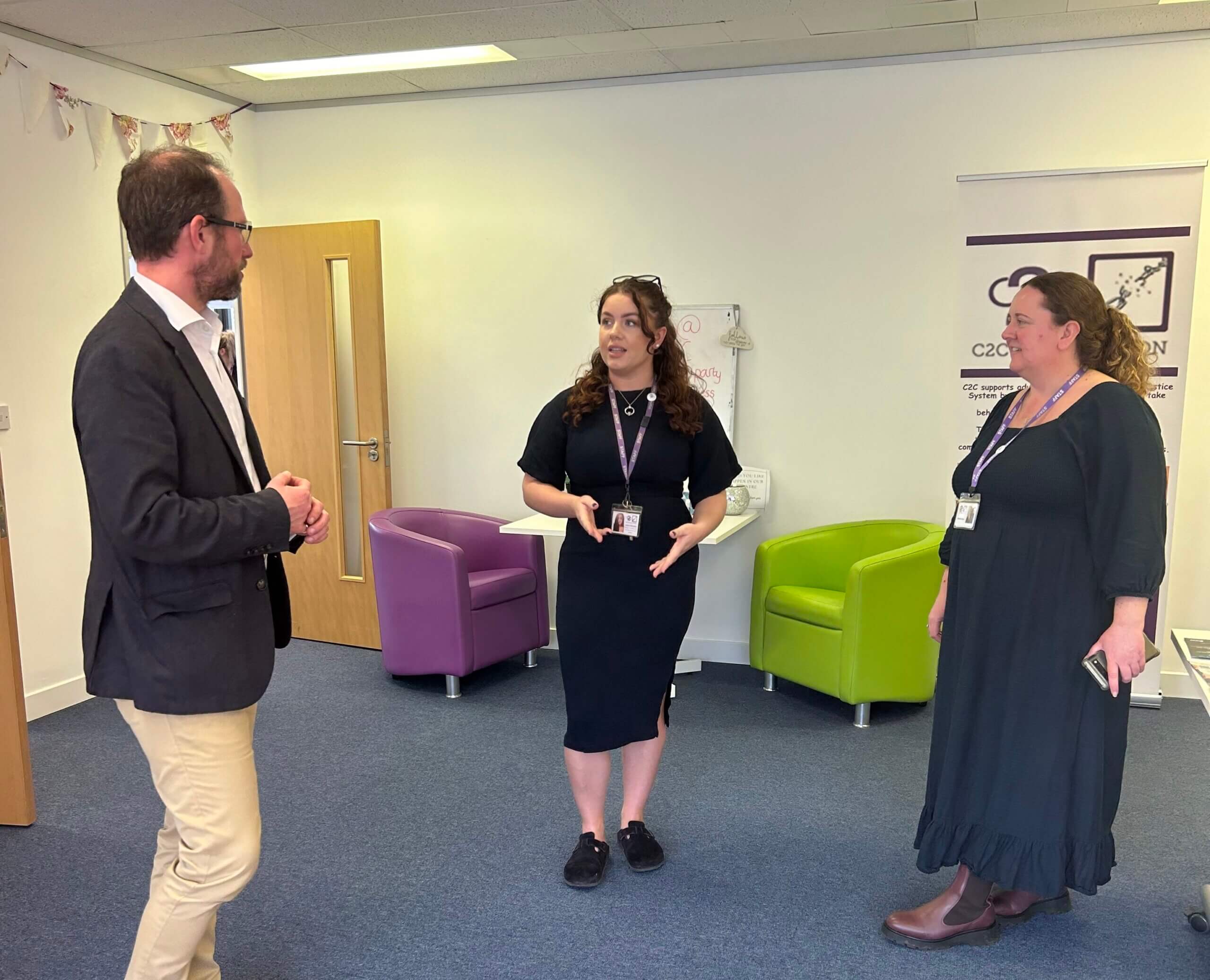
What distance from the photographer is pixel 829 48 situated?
13.2ft

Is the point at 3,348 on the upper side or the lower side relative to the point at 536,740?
upper

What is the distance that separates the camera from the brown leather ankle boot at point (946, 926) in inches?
90.3

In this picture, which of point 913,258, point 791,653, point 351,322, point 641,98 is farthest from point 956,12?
point 351,322

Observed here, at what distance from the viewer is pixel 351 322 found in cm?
467

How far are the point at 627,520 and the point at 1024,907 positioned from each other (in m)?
1.40

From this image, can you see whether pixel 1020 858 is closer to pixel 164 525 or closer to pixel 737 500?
pixel 164 525

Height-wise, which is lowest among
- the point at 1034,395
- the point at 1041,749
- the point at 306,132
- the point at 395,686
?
the point at 395,686

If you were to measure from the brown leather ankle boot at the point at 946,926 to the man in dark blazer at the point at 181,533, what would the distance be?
154 cm

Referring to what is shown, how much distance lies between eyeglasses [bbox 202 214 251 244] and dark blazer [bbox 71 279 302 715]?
6.6 inches

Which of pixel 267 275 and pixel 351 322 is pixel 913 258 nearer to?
pixel 351 322

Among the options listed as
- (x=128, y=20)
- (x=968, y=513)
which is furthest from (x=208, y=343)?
(x=128, y=20)

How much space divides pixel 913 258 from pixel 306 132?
3.15 metres

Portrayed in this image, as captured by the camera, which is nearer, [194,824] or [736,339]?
[194,824]

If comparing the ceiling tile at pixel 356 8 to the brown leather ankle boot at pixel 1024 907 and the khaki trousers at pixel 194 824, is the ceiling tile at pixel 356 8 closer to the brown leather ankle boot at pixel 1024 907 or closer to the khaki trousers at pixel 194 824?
the khaki trousers at pixel 194 824
